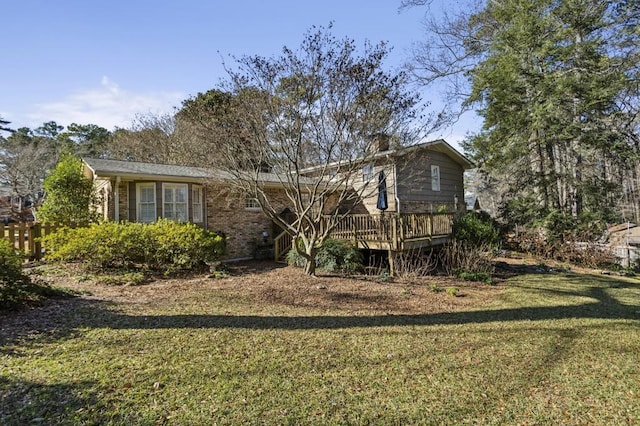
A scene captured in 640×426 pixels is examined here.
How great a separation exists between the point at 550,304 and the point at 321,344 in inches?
218

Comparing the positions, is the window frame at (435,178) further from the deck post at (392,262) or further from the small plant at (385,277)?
the small plant at (385,277)

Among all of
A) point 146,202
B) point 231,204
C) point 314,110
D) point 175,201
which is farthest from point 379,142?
point 146,202

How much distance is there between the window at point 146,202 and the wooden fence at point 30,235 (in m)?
2.18

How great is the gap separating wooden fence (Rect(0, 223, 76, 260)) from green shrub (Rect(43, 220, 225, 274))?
1.80 ft

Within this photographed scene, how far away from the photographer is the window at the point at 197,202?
1169 centimetres

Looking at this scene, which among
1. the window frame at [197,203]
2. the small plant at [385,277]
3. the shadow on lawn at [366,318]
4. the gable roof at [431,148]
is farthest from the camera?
the window frame at [197,203]

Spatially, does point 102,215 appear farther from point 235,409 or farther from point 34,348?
point 235,409

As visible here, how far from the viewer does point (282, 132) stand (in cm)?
852

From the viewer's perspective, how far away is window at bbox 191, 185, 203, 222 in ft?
38.3

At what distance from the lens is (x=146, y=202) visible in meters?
10.9

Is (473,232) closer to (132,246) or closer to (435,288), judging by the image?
(435,288)

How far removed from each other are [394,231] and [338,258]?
1.84 meters

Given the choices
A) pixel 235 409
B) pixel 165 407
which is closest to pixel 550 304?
pixel 235 409

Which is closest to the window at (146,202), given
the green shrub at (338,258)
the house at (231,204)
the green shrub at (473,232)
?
the house at (231,204)
